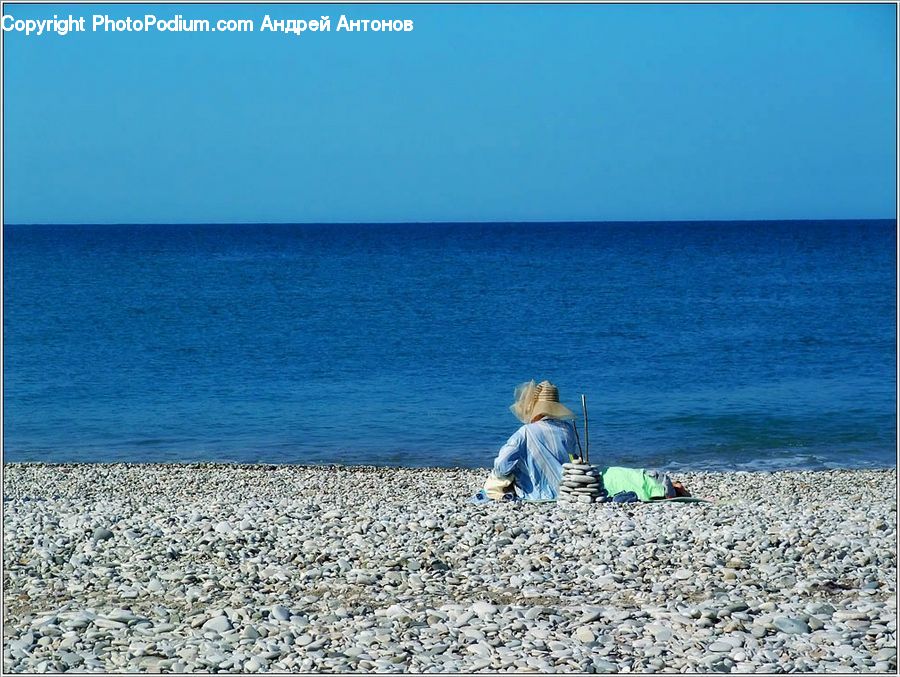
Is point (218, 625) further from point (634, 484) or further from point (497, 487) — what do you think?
point (634, 484)

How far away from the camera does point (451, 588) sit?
7.99m

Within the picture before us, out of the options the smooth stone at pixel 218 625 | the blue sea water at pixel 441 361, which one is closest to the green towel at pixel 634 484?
the smooth stone at pixel 218 625

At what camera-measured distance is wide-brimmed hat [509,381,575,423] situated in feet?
39.2

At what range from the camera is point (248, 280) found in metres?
61.8

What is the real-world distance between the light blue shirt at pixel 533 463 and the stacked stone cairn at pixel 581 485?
291 mm

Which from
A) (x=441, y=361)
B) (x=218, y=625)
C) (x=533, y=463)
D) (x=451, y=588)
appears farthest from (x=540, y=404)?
(x=441, y=361)

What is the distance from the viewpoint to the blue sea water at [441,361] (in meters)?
19.1

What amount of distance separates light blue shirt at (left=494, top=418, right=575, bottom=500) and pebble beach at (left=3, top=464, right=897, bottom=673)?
22.9 inches

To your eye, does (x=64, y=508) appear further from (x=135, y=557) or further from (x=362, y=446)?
(x=362, y=446)

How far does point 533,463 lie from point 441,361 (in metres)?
18.6

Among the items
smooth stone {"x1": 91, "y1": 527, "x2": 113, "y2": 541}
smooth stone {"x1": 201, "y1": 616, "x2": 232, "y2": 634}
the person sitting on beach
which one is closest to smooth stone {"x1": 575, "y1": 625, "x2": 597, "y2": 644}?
smooth stone {"x1": 201, "y1": 616, "x2": 232, "y2": 634}

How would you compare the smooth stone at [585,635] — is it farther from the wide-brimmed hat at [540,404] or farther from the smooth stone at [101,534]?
the wide-brimmed hat at [540,404]

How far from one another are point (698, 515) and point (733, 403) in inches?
513

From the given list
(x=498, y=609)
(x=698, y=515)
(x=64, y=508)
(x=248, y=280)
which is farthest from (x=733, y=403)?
(x=248, y=280)
